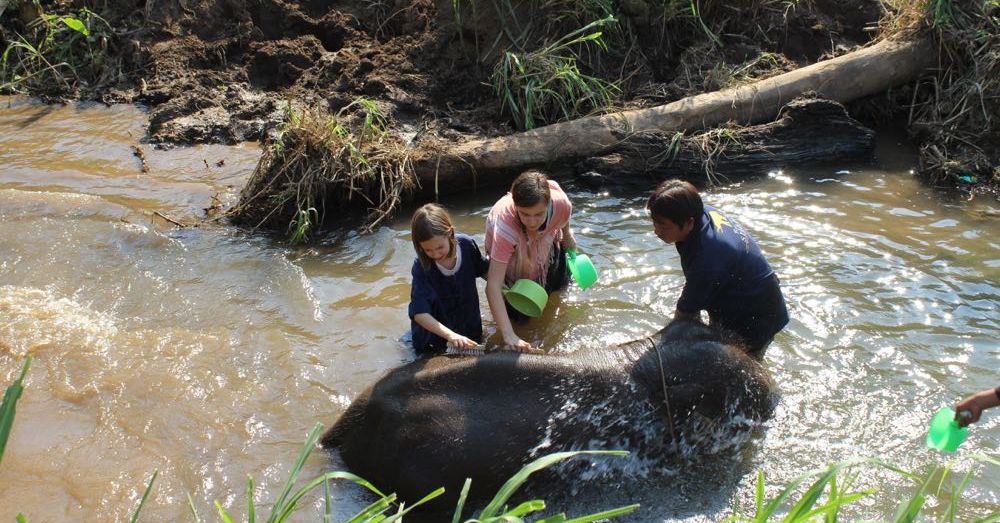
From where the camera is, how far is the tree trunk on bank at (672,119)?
6.92 m

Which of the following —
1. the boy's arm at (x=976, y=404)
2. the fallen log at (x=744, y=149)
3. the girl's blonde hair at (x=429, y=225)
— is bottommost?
the boy's arm at (x=976, y=404)

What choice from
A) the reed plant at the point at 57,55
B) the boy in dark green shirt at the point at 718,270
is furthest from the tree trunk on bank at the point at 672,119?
the reed plant at the point at 57,55

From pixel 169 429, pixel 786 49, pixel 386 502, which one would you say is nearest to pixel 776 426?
pixel 386 502

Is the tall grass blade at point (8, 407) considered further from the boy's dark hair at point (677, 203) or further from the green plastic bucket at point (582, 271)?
the green plastic bucket at point (582, 271)

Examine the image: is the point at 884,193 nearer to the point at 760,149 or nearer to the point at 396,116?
the point at 760,149

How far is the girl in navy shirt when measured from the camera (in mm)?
4324

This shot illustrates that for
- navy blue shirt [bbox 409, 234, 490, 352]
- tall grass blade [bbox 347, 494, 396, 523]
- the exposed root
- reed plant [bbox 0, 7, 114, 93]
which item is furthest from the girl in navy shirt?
reed plant [bbox 0, 7, 114, 93]

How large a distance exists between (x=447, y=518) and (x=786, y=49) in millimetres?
6359

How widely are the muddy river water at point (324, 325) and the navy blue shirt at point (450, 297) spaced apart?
0.92 feet

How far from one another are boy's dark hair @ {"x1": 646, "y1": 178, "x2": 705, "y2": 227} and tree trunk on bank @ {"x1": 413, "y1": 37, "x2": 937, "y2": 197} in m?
2.82

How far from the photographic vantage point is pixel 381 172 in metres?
6.59

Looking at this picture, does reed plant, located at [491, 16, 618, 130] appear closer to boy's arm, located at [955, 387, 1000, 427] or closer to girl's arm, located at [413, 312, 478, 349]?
girl's arm, located at [413, 312, 478, 349]

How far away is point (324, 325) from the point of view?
17.5ft

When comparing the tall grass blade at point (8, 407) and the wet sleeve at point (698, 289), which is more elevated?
the tall grass blade at point (8, 407)
